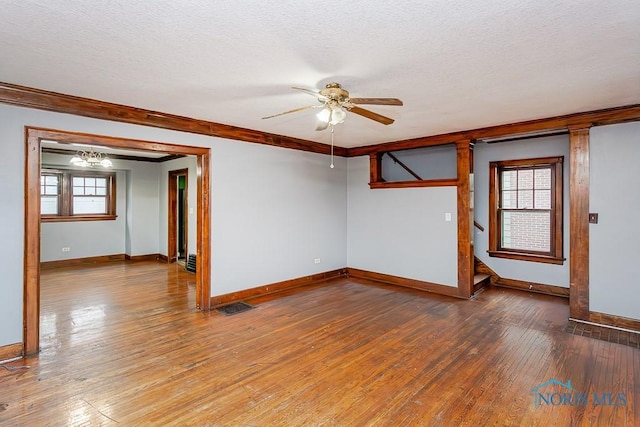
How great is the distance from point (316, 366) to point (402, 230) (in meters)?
3.39

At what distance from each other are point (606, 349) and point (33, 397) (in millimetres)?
4982

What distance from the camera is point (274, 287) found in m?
5.45

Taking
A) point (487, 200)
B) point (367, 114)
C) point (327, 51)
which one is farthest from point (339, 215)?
point (327, 51)

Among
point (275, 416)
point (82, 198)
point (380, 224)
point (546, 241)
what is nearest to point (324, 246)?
point (380, 224)

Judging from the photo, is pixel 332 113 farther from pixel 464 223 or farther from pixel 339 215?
pixel 339 215

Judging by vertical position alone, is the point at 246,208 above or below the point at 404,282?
above

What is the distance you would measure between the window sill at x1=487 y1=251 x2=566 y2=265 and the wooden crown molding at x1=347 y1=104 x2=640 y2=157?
2.12 metres

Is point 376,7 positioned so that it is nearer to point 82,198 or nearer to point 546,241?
point 546,241

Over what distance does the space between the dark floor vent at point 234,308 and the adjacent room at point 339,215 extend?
5 centimetres

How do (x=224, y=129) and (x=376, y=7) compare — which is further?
(x=224, y=129)

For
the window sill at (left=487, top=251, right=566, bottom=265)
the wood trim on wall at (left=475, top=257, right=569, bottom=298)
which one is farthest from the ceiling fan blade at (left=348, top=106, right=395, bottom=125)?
the wood trim on wall at (left=475, top=257, right=569, bottom=298)

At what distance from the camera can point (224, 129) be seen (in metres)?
4.67

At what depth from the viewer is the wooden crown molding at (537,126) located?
3.74m

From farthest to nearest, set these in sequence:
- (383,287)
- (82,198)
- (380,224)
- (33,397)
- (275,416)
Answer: (82,198) < (380,224) < (383,287) < (33,397) < (275,416)
